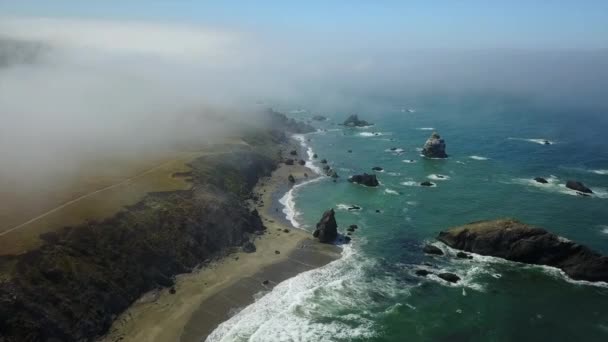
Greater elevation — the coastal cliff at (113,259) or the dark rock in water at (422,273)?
the coastal cliff at (113,259)

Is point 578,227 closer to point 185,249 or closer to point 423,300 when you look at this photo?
point 423,300

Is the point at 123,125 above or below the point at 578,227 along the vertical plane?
above

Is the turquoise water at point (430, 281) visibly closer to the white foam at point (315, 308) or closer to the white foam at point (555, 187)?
the white foam at point (315, 308)

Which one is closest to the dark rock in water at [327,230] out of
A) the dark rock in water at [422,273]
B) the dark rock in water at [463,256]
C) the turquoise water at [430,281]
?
the turquoise water at [430,281]

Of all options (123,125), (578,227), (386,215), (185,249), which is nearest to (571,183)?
(578,227)

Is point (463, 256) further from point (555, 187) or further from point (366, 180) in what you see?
point (555, 187)

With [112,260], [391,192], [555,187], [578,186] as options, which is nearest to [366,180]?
[391,192]

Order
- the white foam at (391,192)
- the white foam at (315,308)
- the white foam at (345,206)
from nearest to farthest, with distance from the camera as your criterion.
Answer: the white foam at (315,308) → the white foam at (345,206) → the white foam at (391,192)
